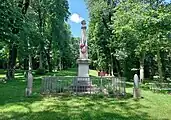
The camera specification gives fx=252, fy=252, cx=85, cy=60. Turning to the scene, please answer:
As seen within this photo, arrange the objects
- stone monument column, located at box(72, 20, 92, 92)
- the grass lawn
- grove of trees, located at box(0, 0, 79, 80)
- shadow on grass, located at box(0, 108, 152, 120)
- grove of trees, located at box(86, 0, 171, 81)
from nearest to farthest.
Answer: shadow on grass, located at box(0, 108, 152, 120)
the grass lawn
stone monument column, located at box(72, 20, 92, 92)
grove of trees, located at box(0, 0, 79, 80)
grove of trees, located at box(86, 0, 171, 81)

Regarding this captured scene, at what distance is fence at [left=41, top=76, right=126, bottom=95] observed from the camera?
1377 centimetres

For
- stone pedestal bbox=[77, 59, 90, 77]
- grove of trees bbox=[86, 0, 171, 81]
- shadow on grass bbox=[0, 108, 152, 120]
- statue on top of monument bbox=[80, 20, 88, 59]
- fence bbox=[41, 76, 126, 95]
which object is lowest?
shadow on grass bbox=[0, 108, 152, 120]

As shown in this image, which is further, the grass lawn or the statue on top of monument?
the statue on top of monument

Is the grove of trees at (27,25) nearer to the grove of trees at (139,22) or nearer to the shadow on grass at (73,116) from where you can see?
the grove of trees at (139,22)

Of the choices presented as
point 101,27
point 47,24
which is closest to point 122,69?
point 101,27

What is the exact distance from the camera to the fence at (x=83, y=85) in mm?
13766

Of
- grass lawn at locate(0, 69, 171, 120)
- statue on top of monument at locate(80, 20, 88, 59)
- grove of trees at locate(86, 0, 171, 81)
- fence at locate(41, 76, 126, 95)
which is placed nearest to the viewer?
grass lawn at locate(0, 69, 171, 120)

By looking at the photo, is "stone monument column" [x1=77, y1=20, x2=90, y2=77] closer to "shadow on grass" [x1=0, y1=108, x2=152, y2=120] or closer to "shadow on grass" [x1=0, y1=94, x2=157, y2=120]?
"shadow on grass" [x1=0, y1=94, x2=157, y2=120]

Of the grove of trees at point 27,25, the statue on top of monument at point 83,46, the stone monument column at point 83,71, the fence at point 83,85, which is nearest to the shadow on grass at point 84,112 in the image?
the fence at point 83,85

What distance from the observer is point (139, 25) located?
63.2 feet

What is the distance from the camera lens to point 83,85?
46.5ft

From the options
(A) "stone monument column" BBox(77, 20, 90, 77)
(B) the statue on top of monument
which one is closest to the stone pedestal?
(A) "stone monument column" BBox(77, 20, 90, 77)

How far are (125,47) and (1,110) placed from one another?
21766 mm

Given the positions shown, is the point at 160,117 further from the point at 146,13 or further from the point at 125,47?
the point at 125,47
